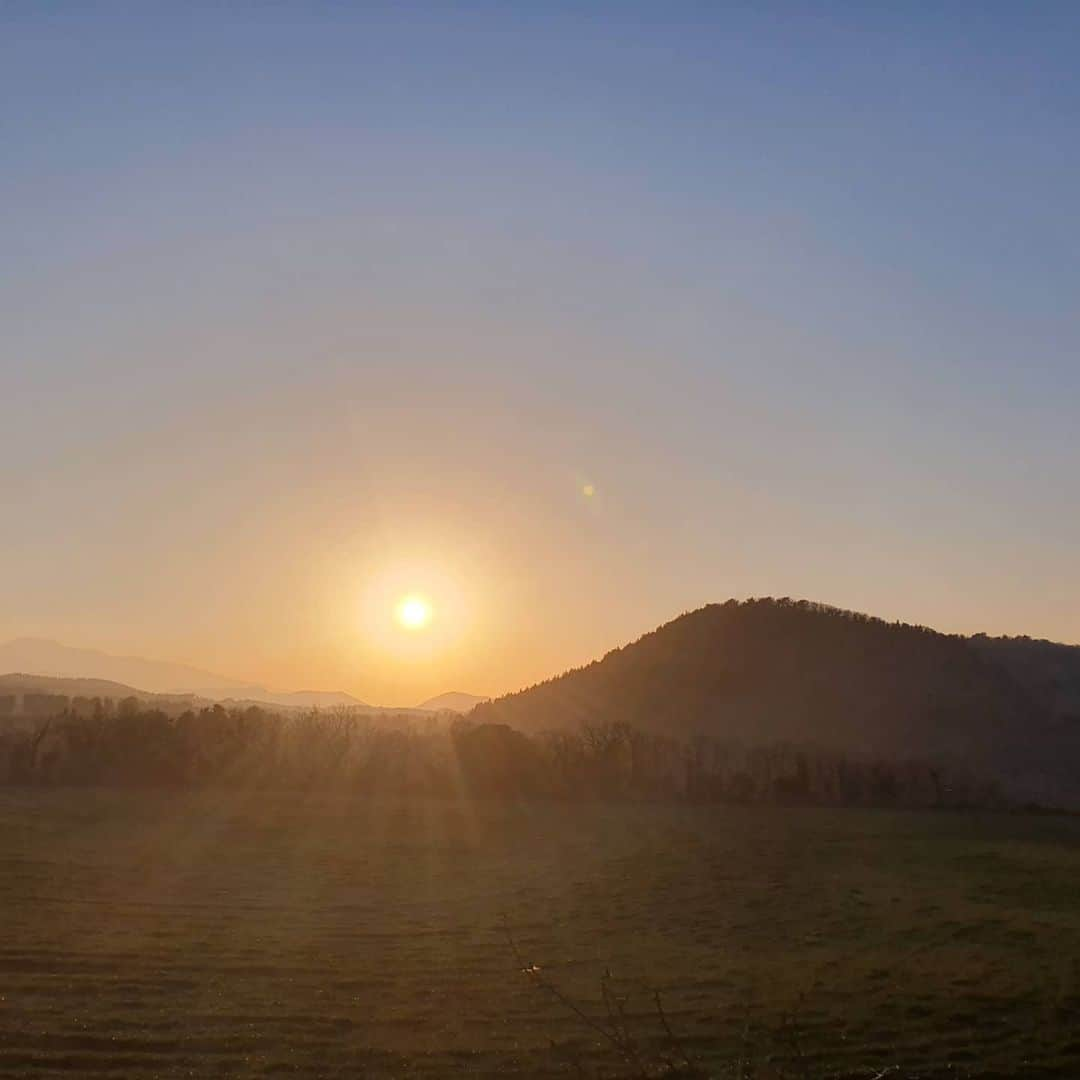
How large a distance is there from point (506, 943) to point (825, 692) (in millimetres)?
78532

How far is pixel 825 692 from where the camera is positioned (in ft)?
341

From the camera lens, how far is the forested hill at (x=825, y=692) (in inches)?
3625

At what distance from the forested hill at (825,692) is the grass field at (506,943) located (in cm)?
3539

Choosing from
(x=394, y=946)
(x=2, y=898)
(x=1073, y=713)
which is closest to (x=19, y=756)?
(x=2, y=898)

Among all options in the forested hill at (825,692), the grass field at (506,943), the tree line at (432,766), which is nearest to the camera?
the grass field at (506,943)

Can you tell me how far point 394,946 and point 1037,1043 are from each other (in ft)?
51.6

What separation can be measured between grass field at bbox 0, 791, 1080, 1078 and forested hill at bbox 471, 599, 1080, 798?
35.4 meters

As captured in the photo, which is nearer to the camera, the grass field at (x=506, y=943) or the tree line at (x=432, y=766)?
the grass field at (x=506, y=943)

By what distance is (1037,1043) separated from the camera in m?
19.4

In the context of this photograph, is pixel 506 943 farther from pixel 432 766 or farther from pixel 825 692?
pixel 825 692

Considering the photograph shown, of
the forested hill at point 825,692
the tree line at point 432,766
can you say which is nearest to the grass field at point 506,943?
the tree line at point 432,766

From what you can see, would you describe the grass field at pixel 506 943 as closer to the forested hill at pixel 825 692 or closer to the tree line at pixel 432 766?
the tree line at pixel 432 766

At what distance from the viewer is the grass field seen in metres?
18.9

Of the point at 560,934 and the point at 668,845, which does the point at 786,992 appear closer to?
the point at 560,934
